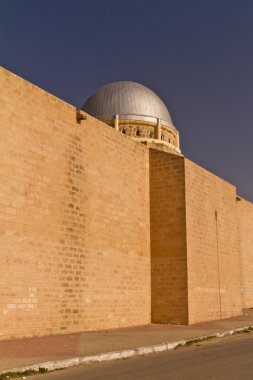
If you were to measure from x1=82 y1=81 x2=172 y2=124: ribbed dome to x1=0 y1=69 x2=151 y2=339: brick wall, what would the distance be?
38.8ft

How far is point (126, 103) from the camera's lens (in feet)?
91.1

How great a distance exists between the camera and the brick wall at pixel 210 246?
52.1ft

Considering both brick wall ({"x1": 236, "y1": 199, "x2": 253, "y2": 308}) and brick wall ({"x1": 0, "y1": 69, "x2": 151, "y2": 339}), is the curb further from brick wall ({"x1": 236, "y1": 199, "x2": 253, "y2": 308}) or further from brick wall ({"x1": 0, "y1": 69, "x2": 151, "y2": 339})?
brick wall ({"x1": 236, "y1": 199, "x2": 253, "y2": 308})

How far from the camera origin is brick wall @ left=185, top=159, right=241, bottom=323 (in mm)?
15891

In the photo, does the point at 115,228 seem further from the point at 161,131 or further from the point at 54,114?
the point at 161,131

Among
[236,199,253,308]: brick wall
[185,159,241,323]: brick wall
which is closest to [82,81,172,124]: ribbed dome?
[236,199,253,308]: brick wall

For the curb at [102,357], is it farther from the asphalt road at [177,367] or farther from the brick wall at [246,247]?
the brick wall at [246,247]

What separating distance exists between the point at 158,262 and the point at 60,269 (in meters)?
4.66

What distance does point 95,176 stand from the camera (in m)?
13.7

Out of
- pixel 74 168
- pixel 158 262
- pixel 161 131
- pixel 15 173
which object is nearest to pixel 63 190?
pixel 74 168

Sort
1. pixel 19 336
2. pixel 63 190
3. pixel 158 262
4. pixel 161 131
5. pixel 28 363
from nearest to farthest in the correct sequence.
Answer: pixel 28 363 < pixel 19 336 < pixel 63 190 < pixel 158 262 < pixel 161 131

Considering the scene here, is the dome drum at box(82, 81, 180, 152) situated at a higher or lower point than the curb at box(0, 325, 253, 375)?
Result: higher

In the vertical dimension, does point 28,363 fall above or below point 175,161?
below

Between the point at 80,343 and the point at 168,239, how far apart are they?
257 inches
